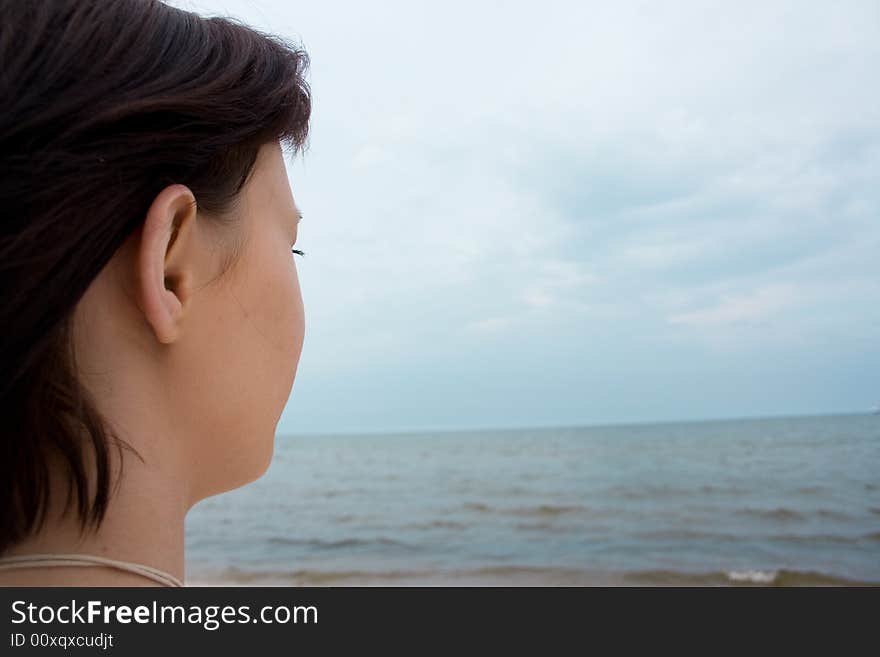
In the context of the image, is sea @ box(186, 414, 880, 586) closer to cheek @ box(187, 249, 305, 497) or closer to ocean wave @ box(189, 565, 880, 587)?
ocean wave @ box(189, 565, 880, 587)

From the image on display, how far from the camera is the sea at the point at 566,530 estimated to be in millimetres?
→ 8938

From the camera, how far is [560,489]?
18.3 metres

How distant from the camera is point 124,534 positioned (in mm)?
786

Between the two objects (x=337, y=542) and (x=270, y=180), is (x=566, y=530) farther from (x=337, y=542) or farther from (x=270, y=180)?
(x=270, y=180)

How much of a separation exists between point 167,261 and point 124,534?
1.08ft

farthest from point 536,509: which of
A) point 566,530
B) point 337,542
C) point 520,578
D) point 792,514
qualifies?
point 520,578

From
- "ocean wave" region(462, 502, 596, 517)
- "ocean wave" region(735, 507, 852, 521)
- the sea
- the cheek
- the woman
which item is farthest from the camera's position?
"ocean wave" region(462, 502, 596, 517)

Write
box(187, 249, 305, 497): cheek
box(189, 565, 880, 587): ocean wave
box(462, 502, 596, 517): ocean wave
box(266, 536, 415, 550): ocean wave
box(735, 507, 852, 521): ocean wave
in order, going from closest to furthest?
box(187, 249, 305, 497): cheek < box(189, 565, 880, 587): ocean wave < box(266, 536, 415, 550): ocean wave < box(735, 507, 852, 521): ocean wave < box(462, 502, 596, 517): ocean wave

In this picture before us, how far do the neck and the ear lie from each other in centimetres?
16

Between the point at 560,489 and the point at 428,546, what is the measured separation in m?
7.85

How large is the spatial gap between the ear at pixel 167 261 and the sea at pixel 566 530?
8.26 metres

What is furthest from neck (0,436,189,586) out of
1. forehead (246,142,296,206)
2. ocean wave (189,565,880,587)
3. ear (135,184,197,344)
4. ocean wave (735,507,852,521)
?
ocean wave (735,507,852,521)

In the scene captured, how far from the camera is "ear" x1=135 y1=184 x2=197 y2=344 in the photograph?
2.56 feet

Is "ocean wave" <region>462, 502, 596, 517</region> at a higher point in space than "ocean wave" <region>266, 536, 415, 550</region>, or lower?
higher
